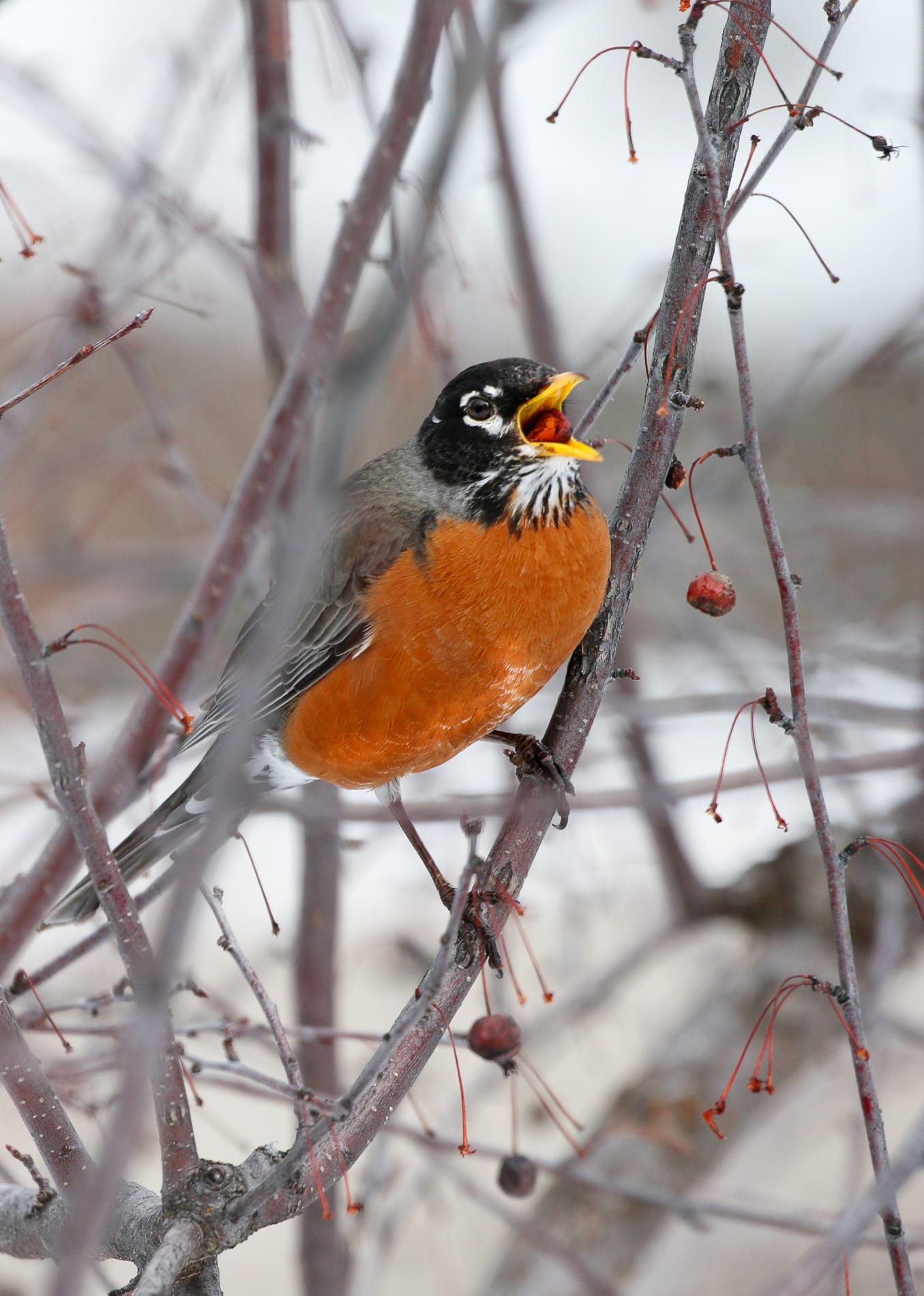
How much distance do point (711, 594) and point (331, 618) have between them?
0.83m

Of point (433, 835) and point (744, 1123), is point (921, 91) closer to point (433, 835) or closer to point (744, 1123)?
point (433, 835)

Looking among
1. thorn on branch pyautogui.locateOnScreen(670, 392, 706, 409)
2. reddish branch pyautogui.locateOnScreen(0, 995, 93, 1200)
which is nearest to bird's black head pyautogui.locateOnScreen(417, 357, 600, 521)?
thorn on branch pyautogui.locateOnScreen(670, 392, 706, 409)

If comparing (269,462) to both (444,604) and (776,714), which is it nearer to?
(444,604)

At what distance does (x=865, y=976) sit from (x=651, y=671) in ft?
8.99

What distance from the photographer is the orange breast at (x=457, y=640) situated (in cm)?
202

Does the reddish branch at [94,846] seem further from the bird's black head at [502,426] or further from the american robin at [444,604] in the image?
the bird's black head at [502,426]

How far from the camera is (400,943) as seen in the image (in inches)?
117

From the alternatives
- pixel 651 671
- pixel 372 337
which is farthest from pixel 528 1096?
pixel 372 337

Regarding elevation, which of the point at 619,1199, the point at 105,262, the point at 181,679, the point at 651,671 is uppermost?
the point at 651,671

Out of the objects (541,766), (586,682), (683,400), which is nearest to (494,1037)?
(541,766)

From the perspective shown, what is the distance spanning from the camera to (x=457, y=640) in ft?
6.85

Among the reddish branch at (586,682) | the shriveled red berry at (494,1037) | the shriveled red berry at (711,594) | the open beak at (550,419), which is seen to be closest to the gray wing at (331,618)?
the open beak at (550,419)

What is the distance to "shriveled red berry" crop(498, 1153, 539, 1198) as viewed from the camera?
2.03 meters

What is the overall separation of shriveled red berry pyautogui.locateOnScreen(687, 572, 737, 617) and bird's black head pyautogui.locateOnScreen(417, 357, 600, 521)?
450mm
